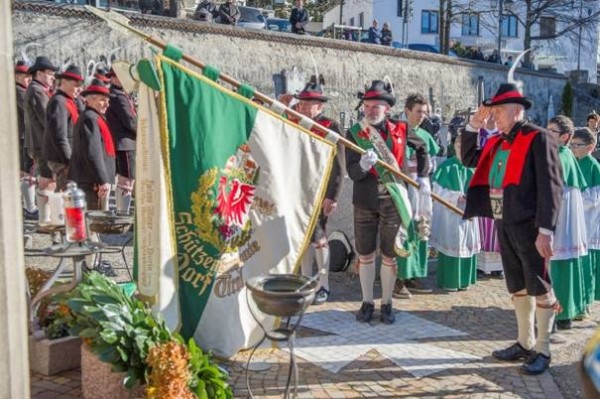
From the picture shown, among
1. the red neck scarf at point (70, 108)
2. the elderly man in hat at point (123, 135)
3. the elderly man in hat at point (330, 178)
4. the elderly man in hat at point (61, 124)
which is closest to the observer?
the elderly man in hat at point (330, 178)

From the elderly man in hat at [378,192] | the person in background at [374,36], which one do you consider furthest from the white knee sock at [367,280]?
the person in background at [374,36]

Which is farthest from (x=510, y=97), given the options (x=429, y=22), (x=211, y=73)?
(x=429, y=22)

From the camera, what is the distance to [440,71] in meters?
30.5

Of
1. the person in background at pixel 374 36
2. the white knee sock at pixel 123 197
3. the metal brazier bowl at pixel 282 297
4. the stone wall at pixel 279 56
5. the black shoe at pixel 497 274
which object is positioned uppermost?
the person in background at pixel 374 36

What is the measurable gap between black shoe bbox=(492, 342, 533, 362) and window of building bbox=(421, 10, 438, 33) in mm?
45512

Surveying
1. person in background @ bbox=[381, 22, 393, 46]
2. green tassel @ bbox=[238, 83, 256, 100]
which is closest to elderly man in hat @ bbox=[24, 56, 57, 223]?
green tassel @ bbox=[238, 83, 256, 100]

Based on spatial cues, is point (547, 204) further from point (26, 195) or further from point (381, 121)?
point (26, 195)

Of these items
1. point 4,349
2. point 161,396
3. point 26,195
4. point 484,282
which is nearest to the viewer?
point 4,349

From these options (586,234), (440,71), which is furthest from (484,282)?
(440,71)

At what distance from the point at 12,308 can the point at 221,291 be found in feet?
6.90

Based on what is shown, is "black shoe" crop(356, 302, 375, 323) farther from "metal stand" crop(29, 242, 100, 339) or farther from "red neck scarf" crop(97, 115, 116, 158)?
"red neck scarf" crop(97, 115, 116, 158)

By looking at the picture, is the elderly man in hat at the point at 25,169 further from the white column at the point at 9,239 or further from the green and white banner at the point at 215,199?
the white column at the point at 9,239

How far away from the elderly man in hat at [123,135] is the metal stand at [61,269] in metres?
3.52

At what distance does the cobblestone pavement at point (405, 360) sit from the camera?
4922mm
